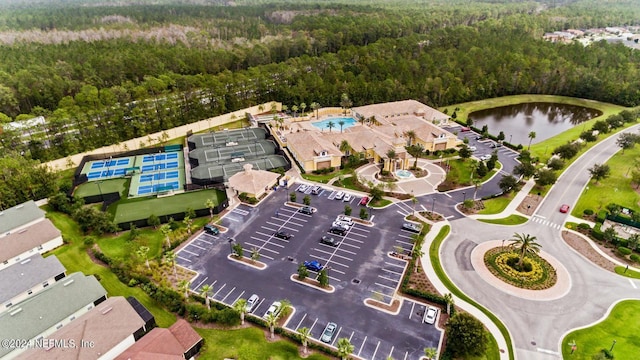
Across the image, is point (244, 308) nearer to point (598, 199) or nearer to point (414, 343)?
point (414, 343)

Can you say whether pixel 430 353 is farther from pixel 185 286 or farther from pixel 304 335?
pixel 185 286

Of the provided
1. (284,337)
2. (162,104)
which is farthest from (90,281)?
(162,104)

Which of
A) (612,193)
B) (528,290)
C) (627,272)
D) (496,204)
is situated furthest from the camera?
(612,193)

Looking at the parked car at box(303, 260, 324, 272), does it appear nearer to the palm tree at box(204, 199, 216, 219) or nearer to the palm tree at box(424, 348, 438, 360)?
the palm tree at box(424, 348, 438, 360)

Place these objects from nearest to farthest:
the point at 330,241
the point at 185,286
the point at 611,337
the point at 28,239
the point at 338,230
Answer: the point at 611,337 → the point at 185,286 → the point at 28,239 → the point at 330,241 → the point at 338,230

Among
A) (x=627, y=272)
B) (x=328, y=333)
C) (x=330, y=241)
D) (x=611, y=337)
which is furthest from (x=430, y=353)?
(x=627, y=272)

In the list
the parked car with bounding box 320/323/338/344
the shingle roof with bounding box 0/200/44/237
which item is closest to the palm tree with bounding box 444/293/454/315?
the parked car with bounding box 320/323/338/344

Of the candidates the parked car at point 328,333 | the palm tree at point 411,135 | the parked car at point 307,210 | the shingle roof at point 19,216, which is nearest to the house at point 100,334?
the parked car at point 328,333
